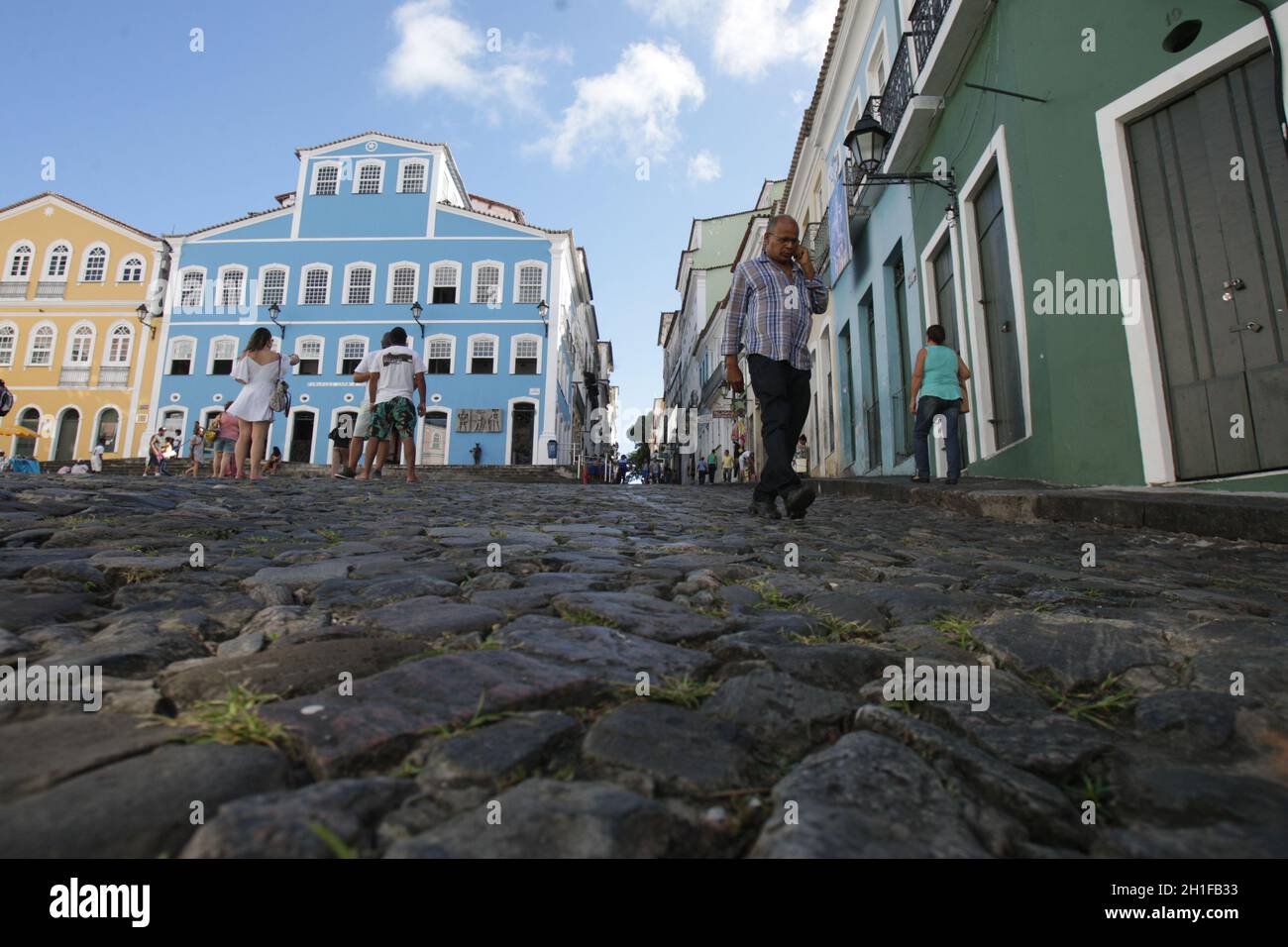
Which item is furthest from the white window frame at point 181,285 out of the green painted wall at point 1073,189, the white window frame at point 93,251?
the green painted wall at point 1073,189

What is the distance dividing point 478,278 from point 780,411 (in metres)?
28.3

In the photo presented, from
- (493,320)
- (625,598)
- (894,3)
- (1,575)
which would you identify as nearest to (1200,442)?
(625,598)

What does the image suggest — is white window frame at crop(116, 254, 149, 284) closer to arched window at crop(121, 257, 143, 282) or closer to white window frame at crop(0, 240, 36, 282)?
arched window at crop(121, 257, 143, 282)

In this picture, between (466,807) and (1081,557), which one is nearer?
(466,807)

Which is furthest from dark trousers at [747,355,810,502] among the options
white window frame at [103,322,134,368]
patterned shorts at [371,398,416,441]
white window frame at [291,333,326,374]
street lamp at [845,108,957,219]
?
white window frame at [103,322,134,368]

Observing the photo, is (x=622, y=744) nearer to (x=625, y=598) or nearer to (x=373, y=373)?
(x=625, y=598)

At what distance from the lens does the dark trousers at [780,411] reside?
5.12m

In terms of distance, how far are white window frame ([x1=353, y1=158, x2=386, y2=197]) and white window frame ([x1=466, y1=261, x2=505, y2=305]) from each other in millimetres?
4955

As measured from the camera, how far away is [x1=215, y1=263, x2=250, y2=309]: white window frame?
1241 inches

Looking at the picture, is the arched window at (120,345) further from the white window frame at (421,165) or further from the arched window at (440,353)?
the white window frame at (421,165)

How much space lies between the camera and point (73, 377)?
3150 cm

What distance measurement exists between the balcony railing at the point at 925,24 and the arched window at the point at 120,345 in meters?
32.1

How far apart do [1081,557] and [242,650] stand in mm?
3308

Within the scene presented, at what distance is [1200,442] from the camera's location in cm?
555
